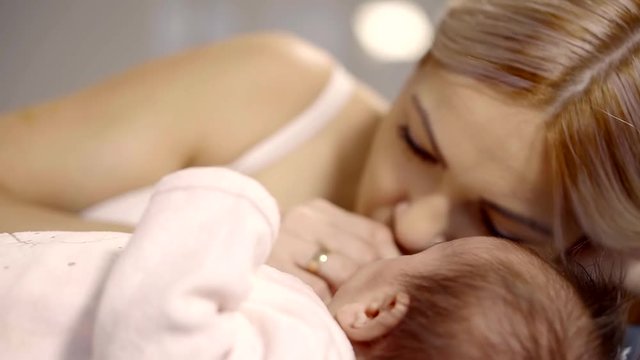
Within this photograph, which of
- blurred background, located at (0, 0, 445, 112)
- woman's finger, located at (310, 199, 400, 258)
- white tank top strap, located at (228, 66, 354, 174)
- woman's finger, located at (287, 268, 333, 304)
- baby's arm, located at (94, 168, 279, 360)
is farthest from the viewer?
blurred background, located at (0, 0, 445, 112)

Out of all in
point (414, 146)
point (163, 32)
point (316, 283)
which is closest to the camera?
point (316, 283)

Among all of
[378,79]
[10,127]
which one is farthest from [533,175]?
[378,79]

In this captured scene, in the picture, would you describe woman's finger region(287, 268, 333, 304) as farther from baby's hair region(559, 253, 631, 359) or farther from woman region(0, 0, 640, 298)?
baby's hair region(559, 253, 631, 359)

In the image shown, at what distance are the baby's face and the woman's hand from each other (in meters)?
0.08

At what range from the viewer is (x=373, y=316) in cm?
60

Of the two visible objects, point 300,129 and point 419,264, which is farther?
point 300,129

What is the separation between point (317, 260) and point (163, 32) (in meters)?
0.81

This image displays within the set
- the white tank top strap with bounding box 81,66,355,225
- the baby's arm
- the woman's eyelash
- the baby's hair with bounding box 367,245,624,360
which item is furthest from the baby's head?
the white tank top strap with bounding box 81,66,355,225

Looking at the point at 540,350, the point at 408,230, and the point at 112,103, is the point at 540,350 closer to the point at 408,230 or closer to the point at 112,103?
the point at 408,230

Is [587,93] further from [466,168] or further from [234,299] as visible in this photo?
[234,299]

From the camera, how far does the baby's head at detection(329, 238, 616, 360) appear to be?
1.79 ft

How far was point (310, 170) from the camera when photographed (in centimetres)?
100

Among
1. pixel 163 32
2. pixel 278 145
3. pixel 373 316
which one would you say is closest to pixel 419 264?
pixel 373 316

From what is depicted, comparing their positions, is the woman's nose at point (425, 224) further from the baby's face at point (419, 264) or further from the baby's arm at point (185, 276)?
the baby's arm at point (185, 276)
